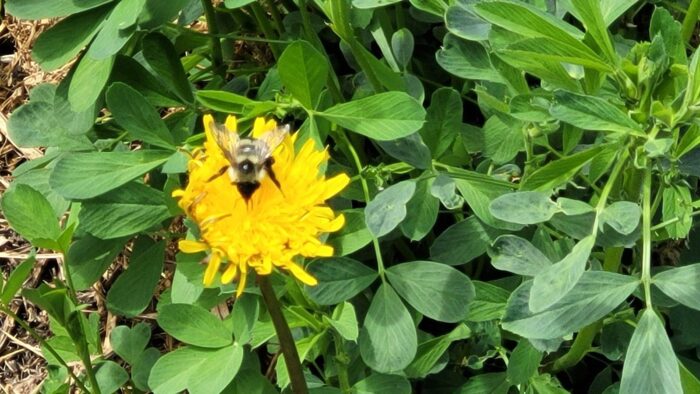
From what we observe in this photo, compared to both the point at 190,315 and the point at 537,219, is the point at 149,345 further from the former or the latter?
the point at 537,219

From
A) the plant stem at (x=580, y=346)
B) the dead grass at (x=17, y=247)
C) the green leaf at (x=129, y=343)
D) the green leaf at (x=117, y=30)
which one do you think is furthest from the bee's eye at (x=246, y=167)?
the dead grass at (x=17, y=247)

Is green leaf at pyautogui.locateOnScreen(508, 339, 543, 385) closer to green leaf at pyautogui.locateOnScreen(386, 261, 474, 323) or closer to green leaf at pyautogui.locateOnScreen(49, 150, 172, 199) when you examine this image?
green leaf at pyautogui.locateOnScreen(386, 261, 474, 323)

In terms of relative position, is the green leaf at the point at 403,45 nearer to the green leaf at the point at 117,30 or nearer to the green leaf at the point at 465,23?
the green leaf at the point at 465,23

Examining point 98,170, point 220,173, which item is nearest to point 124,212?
point 98,170

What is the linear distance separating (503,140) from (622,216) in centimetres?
33

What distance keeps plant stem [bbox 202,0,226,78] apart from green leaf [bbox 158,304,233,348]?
399 mm

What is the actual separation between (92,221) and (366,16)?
457mm

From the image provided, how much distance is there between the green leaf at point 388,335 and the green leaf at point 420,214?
72mm

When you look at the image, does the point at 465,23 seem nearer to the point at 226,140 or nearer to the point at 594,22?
the point at 594,22

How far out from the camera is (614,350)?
1.22 meters

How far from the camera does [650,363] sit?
3.08ft

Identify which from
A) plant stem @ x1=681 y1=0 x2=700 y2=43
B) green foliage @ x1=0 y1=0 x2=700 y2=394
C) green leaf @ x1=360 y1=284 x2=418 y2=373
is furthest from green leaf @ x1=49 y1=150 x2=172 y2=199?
plant stem @ x1=681 y1=0 x2=700 y2=43

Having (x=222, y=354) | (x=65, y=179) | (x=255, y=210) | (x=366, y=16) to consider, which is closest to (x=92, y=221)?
(x=65, y=179)

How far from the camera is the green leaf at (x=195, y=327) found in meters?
1.21
